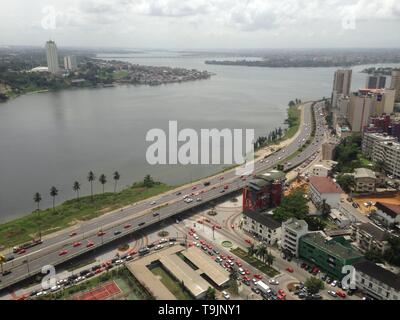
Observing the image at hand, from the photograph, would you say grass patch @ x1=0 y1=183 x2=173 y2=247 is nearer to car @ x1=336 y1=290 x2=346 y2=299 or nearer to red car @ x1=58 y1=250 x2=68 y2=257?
red car @ x1=58 y1=250 x2=68 y2=257

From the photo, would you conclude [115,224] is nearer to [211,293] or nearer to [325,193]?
[211,293]

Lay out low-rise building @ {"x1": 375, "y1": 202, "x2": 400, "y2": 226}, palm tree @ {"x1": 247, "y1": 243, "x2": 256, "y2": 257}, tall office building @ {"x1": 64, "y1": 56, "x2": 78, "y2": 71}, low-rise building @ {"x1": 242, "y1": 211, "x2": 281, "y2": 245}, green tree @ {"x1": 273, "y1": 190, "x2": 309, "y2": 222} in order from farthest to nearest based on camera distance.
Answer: tall office building @ {"x1": 64, "y1": 56, "x2": 78, "y2": 71}, low-rise building @ {"x1": 375, "y1": 202, "x2": 400, "y2": 226}, green tree @ {"x1": 273, "y1": 190, "x2": 309, "y2": 222}, low-rise building @ {"x1": 242, "y1": 211, "x2": 281, "y2": 245}, palm tree @ {"x1": 247, "y1": 243, "x2": 256, "y2": 257}

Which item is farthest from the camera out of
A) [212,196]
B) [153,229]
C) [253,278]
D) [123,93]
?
[123,93]

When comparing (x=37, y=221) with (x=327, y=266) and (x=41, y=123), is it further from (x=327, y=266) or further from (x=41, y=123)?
(x=41, y=123)

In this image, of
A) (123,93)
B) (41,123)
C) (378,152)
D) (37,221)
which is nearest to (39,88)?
(123,93)

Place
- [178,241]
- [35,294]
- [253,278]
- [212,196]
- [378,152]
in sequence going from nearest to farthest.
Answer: [35,294] → [253,278] → [178,241] → [212,196] → [378,152]

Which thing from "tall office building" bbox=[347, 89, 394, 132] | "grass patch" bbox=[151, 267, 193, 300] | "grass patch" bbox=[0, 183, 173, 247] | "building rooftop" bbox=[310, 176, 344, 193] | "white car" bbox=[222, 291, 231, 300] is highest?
"tall office building" bbox=[347, 89, 394, 132]

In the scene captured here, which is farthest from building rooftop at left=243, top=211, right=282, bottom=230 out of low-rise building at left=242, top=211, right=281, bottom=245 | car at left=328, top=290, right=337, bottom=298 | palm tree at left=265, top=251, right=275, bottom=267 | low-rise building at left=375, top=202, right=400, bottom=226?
low-rise building at left=375, top=202, right=400, bottom=226
